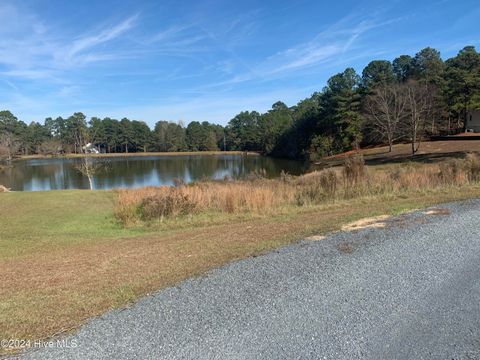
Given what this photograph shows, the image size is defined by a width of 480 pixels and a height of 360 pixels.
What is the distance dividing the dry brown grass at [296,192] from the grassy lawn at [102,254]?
80 cm

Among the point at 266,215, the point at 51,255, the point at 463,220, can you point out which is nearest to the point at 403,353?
the point at 463,220

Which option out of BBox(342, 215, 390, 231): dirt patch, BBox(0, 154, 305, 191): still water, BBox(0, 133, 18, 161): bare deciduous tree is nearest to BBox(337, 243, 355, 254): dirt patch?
BBox(342, 215, 390, 231): dirt patch

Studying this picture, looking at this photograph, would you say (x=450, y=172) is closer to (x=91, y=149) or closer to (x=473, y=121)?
(x=473, y=121)

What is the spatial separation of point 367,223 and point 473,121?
55.1 metres

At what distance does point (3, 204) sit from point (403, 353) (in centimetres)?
1566

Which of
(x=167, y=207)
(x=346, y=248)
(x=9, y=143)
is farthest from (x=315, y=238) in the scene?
(x=9, y=143)

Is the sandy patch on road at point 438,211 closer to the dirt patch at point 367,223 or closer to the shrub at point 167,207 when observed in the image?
the dirt patch at point 367,223

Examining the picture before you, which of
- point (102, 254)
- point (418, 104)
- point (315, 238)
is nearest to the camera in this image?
point (315, 238)

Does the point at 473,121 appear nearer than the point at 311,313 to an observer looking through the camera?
No

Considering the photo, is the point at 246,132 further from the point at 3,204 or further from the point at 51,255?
the point at 51,255

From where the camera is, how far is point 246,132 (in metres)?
114

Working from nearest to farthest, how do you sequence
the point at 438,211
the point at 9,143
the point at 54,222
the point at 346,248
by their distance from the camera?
the point at 346,248, the point at 438,211, the point at 54,222, the point at 9,143

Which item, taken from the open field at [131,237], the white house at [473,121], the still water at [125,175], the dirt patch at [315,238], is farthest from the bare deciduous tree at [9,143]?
the dirt patch at [315,238]

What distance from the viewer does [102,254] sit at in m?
6.48
